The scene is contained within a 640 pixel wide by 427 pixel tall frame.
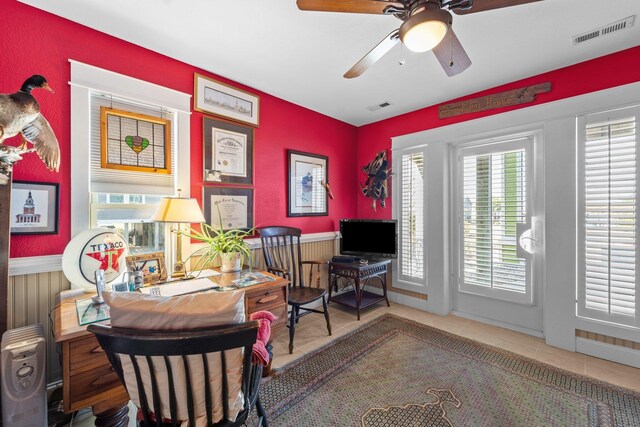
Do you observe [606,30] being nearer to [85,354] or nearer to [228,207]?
[228,207]

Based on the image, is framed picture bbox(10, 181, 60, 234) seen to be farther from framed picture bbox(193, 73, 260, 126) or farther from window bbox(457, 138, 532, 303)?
window bbox(457, 138, 532, 303)

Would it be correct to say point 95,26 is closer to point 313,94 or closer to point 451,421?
point 313,94

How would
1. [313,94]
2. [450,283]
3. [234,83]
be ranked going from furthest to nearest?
[450,283] → [313,94] → [234,83]

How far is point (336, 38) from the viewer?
213 centimetres

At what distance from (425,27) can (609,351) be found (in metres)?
3.13

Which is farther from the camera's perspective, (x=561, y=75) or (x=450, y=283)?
(x=450, y=283)

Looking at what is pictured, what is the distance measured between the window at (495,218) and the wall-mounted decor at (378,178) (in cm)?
99

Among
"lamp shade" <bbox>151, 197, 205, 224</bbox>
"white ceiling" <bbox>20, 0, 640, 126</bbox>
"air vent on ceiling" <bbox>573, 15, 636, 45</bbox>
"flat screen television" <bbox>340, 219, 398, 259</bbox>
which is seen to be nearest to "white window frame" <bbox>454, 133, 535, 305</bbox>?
"white ceiling" <bbox>20, 0, 640, 126</bbox>

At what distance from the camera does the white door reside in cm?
287

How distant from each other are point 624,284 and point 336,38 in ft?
10.5

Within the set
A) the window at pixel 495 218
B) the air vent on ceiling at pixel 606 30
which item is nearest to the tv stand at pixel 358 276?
the window at pixel 495 218

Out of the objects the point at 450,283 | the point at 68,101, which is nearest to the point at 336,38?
the point at 68,101

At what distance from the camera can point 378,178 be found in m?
3.99

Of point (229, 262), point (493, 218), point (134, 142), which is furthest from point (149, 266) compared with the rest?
point (493, 218)
